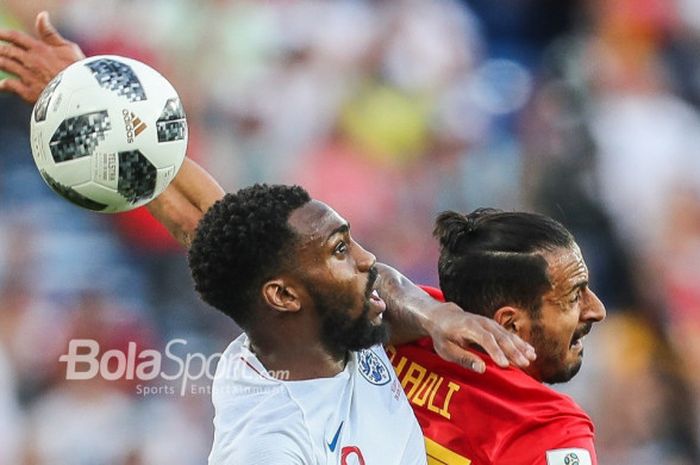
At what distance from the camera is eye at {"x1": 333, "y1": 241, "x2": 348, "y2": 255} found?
356 centimetres

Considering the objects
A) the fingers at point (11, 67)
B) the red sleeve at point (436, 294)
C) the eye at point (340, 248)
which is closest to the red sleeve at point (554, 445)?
the red sleeve at point (436, 294)

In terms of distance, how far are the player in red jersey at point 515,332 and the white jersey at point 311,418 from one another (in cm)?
14

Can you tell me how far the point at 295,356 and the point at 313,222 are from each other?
17.4 inches

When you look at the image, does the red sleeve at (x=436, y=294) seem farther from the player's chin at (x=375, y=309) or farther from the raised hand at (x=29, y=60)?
the raised hand at (x=29, y=60)

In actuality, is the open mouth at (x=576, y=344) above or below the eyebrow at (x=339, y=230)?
below

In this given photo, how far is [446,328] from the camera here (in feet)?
11.4

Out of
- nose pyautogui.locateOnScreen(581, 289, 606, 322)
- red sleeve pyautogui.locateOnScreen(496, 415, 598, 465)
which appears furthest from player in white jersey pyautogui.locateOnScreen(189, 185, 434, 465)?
nose pyautogui.locateOnScreen(581, 289, 606, 322)

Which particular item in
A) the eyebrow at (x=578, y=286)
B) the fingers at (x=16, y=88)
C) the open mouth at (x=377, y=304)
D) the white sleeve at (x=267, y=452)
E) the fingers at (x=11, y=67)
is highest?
the fingers at (x=11, y=67)

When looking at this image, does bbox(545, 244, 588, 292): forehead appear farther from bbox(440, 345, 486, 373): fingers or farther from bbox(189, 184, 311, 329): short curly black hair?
bbox(189, 184, 311, 329): short curly black hair

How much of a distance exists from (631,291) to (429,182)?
1.50 meters

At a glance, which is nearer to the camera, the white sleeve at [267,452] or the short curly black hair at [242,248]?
the white sleeve at [267,452]

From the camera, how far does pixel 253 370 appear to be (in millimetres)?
3488

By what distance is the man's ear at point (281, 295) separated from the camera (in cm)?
353

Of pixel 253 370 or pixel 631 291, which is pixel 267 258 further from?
pixel 631 291
